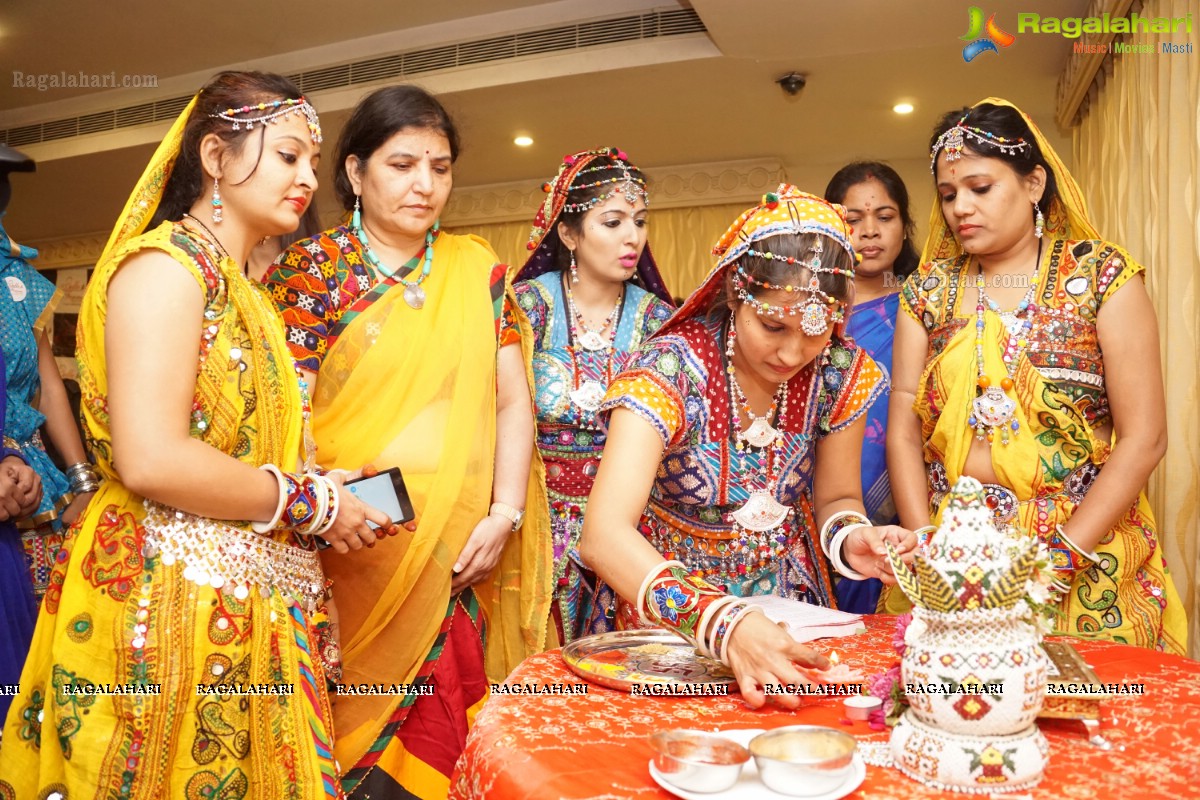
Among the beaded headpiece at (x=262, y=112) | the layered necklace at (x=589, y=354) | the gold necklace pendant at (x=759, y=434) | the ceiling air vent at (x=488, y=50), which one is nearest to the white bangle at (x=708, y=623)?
the gold necklace pendant at (x=759, y=434)

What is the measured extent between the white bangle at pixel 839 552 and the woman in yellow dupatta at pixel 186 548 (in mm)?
901

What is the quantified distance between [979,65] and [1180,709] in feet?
16.6

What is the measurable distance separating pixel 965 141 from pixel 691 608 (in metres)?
1.58

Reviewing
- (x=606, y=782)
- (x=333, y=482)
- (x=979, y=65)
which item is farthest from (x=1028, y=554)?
(x=979, y=65)

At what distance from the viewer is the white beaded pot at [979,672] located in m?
0.98

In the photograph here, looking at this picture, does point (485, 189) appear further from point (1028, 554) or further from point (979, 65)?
point (1028, 554)

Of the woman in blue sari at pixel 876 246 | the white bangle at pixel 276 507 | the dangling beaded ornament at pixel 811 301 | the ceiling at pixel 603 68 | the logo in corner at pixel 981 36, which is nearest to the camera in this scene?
the white bangle at pixel 276 507

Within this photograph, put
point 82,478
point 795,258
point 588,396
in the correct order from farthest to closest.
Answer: point 588,396 < point 82,478 < point 795,258

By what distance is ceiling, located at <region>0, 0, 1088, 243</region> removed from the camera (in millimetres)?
4895

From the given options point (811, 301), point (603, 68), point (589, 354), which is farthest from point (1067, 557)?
point (603, 68)

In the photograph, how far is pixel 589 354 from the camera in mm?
2832

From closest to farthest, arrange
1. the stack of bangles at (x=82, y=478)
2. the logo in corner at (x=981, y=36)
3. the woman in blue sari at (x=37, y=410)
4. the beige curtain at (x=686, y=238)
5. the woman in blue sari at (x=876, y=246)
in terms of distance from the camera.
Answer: the woman in blue sari at (x=37, y=410)
the stack of bangles at (x=82, y=478)
the woman in blue sari at (x=876, y=246)
the logo in corner at (x=981, y=36)
the beige curtain at (x=686, y=238)

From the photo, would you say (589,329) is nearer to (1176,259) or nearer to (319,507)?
(319,507)

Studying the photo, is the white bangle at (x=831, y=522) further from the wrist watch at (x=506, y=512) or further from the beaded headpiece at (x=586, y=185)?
the beaded headpiece at (x=586, y=185)
